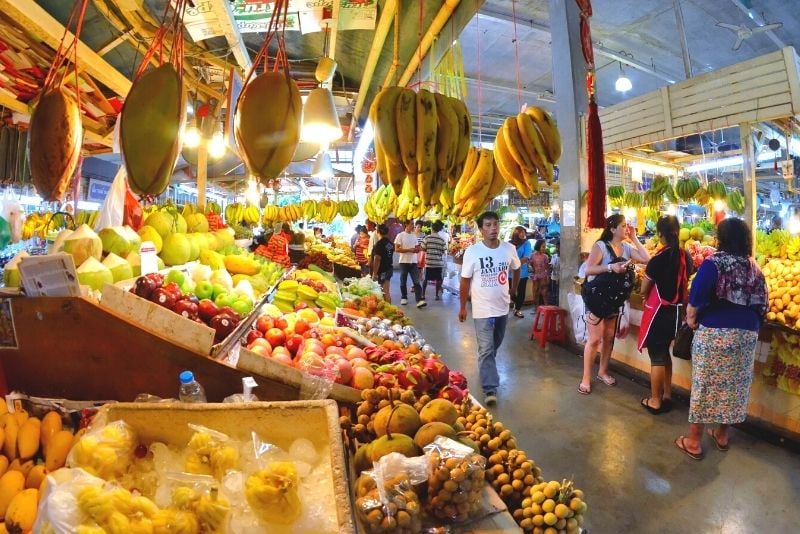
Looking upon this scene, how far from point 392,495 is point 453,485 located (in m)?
0.19

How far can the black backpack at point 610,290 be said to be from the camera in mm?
4625

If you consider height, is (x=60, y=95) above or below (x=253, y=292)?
above

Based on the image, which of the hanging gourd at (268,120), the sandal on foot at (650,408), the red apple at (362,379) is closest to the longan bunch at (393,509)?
the red apple at (362,379)

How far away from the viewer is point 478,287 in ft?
14.5

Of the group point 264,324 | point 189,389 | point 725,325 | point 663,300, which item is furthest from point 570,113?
point 189,389

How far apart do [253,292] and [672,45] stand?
379 inches

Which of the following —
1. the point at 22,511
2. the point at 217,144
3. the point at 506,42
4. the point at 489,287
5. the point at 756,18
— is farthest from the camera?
the point at 506,42

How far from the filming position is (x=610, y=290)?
464 centimetres

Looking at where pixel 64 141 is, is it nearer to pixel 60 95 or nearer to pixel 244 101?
pixel 60 95

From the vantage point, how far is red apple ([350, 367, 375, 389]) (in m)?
2.13

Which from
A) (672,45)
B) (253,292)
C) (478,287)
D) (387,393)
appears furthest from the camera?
(672,45)

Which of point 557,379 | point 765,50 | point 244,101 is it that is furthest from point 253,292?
point 765,50

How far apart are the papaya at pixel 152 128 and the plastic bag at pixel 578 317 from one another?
17.6 feet

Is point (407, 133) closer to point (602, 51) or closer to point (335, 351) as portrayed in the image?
point (335, 351)
